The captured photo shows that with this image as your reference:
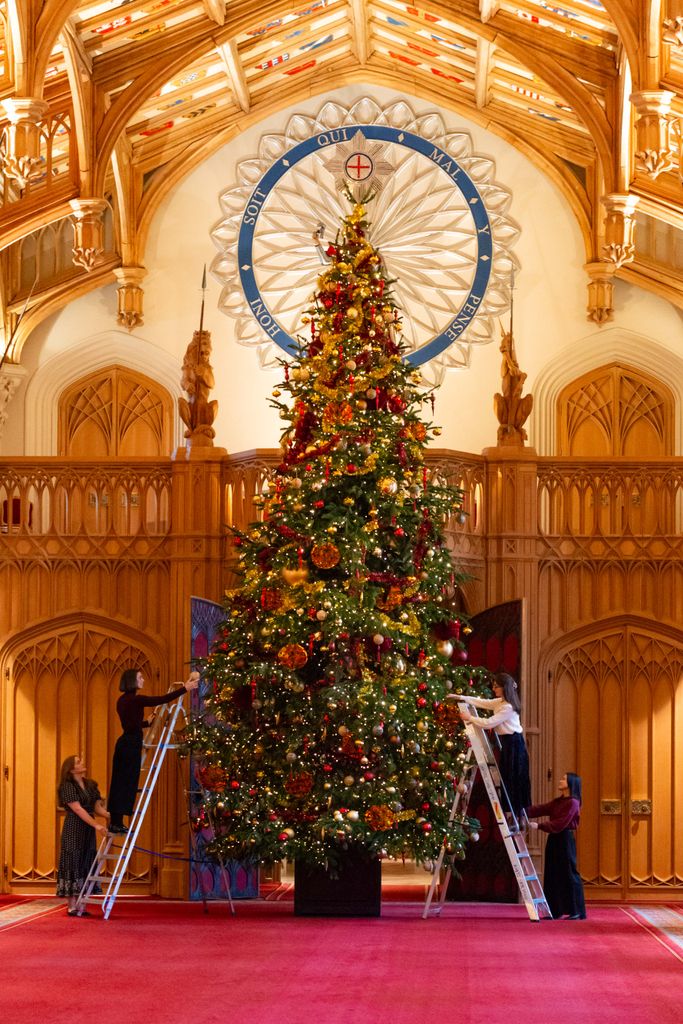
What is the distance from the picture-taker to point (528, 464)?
45.5 feet

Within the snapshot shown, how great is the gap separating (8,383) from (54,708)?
4.75 meters

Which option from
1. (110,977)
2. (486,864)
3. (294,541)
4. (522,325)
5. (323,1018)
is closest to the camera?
(323,1018)

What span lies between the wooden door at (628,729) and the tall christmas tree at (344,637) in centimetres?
272

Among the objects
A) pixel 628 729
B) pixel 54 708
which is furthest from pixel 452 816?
pixel 54 708

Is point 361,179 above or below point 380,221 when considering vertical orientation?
above

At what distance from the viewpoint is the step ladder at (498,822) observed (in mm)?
10477

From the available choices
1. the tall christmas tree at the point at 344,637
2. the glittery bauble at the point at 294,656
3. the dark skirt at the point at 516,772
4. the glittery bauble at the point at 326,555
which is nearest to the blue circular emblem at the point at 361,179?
the tall christmas tree at the point at 344,637

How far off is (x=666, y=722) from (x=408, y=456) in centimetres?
417

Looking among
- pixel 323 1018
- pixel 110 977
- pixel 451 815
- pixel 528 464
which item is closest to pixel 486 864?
pixel 451 815

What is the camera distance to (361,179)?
17.8 metres

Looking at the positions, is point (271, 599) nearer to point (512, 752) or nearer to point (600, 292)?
point (512, 752)

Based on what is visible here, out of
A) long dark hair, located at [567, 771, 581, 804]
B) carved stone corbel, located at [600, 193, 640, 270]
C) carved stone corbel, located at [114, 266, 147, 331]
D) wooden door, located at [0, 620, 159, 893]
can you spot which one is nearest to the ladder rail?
long dark hair, located at [567, 771, 581, 804]

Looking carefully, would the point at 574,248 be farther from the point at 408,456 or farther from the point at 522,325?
the point at 408,456

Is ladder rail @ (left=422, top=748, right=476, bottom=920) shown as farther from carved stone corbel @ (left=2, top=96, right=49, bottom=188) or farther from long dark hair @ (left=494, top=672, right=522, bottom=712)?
carved stone corbel @ (left=2, top=96, right=49, bottom=188)
